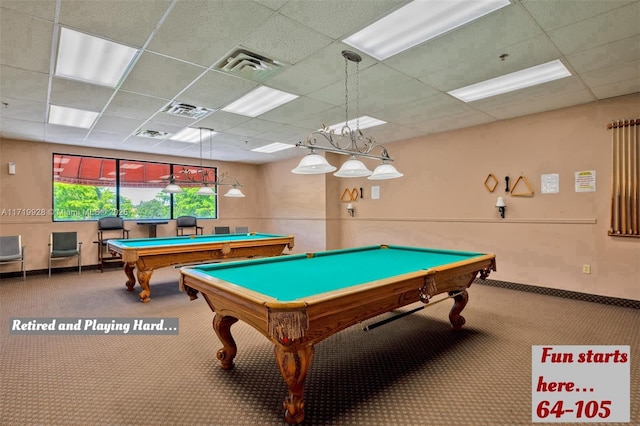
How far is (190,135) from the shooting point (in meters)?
5.91

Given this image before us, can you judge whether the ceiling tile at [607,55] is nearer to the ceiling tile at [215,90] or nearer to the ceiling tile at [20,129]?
the ceiling tile at [215,90]

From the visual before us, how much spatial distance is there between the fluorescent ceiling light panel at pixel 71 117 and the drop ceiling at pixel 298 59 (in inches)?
5.1

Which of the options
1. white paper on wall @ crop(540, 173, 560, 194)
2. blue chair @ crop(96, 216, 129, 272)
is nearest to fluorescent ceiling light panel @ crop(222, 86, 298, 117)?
white paper on wall @ crop(540, 173, 560, 194)

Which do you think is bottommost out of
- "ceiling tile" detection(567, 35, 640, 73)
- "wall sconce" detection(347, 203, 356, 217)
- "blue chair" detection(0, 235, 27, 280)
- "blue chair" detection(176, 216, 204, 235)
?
"blue chair" detection(0, 235, 27, 280)

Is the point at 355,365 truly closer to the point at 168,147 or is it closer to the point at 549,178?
the point at 549,178

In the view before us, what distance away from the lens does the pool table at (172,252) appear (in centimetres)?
422

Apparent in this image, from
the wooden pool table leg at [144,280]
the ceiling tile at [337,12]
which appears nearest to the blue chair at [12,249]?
the wooden pool table leg at [144,280]

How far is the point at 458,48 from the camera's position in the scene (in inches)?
111

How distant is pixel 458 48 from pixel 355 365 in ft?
9.09

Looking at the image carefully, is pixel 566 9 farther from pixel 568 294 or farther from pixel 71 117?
pixel 71 117

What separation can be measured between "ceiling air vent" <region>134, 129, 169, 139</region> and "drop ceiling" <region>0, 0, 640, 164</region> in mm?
429

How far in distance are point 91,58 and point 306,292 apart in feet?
9.63

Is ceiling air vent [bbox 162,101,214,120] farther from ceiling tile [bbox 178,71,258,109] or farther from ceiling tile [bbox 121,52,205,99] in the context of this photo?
ceiling tile [bbox 121,52,205,99]

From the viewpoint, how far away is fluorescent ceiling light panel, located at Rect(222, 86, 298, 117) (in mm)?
Answer: 3881
